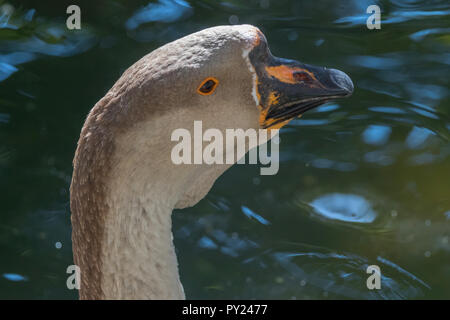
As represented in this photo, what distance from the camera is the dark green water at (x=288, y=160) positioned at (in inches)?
204

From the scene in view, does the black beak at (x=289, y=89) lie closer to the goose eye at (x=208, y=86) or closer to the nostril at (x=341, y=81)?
the nostril at (x=341, y=81)

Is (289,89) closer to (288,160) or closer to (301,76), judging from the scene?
(301,76)

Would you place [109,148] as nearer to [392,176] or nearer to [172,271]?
[172,271]

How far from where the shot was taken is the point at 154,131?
3.34 metres

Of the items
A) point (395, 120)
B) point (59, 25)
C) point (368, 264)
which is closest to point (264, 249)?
point (368, 264)

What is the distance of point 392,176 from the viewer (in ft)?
18.8

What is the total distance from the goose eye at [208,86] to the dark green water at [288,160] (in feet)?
6.64

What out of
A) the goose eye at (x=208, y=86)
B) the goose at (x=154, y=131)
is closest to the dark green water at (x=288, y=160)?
the goose at (x=154, y=131)

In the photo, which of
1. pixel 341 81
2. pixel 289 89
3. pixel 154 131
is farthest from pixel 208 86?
pixel 341 81

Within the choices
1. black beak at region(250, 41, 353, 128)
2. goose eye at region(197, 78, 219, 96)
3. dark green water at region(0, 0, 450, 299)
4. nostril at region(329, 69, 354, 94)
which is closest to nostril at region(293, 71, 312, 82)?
black beak at region(250, 41, 353, 128)
